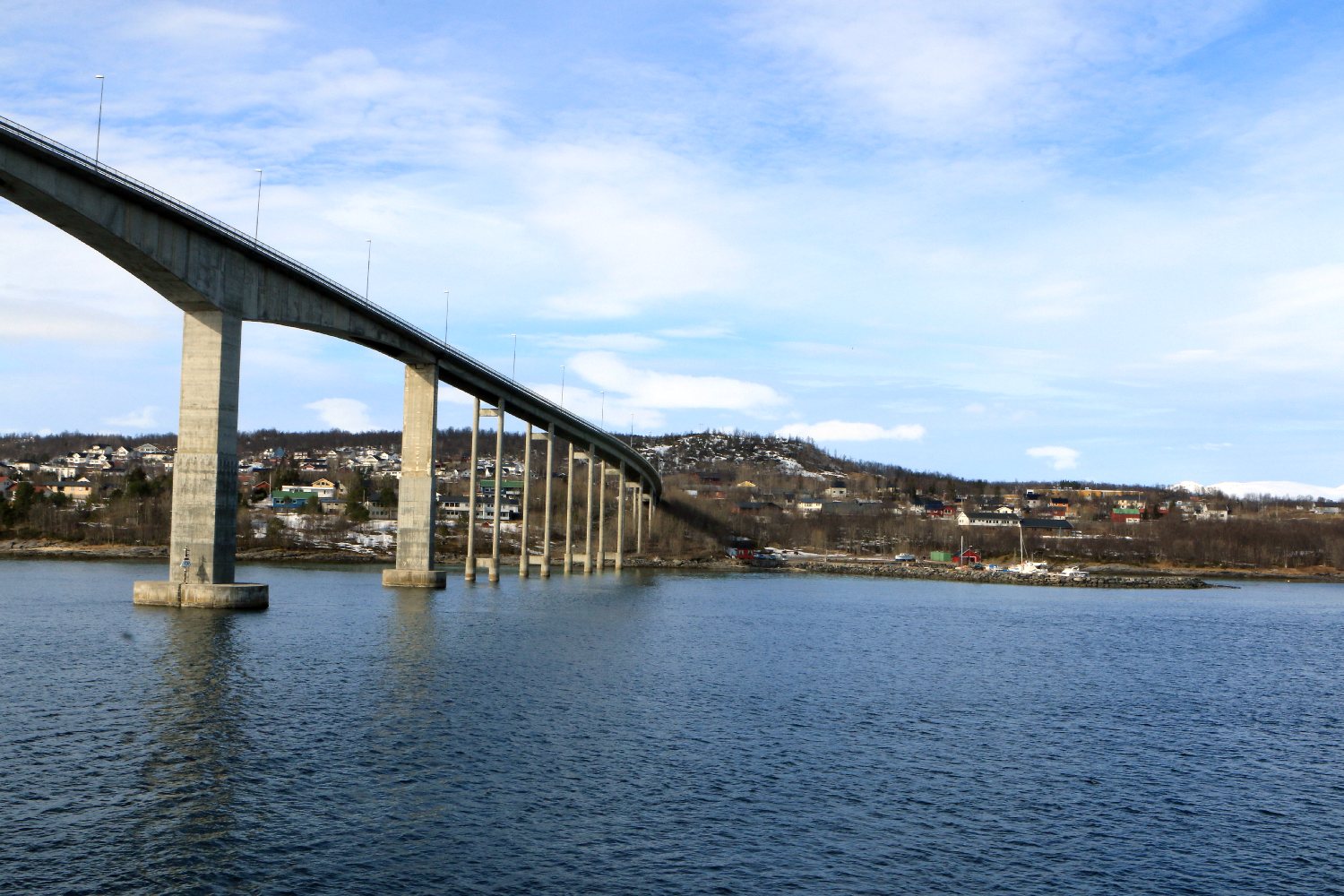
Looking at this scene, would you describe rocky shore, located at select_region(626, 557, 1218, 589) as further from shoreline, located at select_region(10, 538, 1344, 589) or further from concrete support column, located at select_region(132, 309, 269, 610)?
concrete support column, located at select_region(132, 309, 269, 610)

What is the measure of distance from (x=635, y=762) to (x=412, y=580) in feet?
175

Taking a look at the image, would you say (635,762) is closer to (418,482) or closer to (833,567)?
(418,482)

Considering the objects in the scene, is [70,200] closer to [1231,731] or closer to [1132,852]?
[1132,852]

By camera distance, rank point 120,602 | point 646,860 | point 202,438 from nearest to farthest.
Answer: point 646,860 → point 202,438 → point 120,602

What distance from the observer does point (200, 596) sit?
53.2 m

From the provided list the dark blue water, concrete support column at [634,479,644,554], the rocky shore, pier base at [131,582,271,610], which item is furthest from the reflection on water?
concrete support column at [634,479,644,554]

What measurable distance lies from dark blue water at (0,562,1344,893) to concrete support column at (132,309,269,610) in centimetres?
202

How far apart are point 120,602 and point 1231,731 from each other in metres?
54.2

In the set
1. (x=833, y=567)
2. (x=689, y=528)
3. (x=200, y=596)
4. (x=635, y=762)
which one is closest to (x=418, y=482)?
(x=200, y=596)

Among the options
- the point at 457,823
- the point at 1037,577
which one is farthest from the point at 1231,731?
the point at 1037,577

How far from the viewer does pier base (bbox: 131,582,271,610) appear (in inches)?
2096

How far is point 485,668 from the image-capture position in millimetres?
39594

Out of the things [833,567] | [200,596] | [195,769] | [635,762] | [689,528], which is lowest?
[635,762]

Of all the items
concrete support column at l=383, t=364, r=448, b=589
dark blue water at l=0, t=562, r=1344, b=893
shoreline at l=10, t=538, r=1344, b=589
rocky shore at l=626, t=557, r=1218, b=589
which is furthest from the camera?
rocky shore at l=626, t=557, r=1218, b=589
